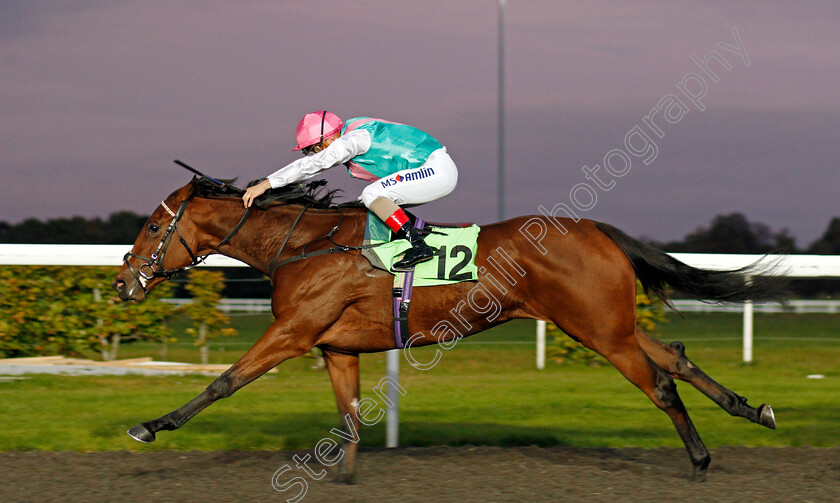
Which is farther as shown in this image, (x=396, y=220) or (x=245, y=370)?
(x=396, y=220)

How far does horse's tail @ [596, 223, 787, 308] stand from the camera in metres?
4.48

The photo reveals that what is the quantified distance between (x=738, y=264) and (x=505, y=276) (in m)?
3.95

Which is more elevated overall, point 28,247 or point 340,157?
point 340,157

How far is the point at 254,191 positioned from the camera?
171 inches

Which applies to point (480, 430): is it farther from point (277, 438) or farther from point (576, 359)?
point (576, 359)

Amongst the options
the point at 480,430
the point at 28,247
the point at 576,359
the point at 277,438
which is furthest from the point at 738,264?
the point at 28,247

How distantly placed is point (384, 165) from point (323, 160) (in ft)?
1.24

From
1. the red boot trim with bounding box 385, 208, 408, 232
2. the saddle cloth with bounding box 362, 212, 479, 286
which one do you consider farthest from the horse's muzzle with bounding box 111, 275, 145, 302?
the red boot trim with bounding box 385, 208, 408, 232

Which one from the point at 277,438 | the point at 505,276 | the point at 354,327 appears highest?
the point at 505,276

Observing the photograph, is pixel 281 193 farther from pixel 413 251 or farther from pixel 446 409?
pixel 446 409

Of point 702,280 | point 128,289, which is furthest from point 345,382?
point 702,280

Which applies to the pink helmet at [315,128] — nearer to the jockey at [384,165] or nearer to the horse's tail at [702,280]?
the jockey at [384,165]

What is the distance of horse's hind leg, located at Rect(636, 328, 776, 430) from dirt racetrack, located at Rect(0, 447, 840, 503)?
0.99ft

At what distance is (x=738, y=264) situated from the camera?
7375 millimetres
